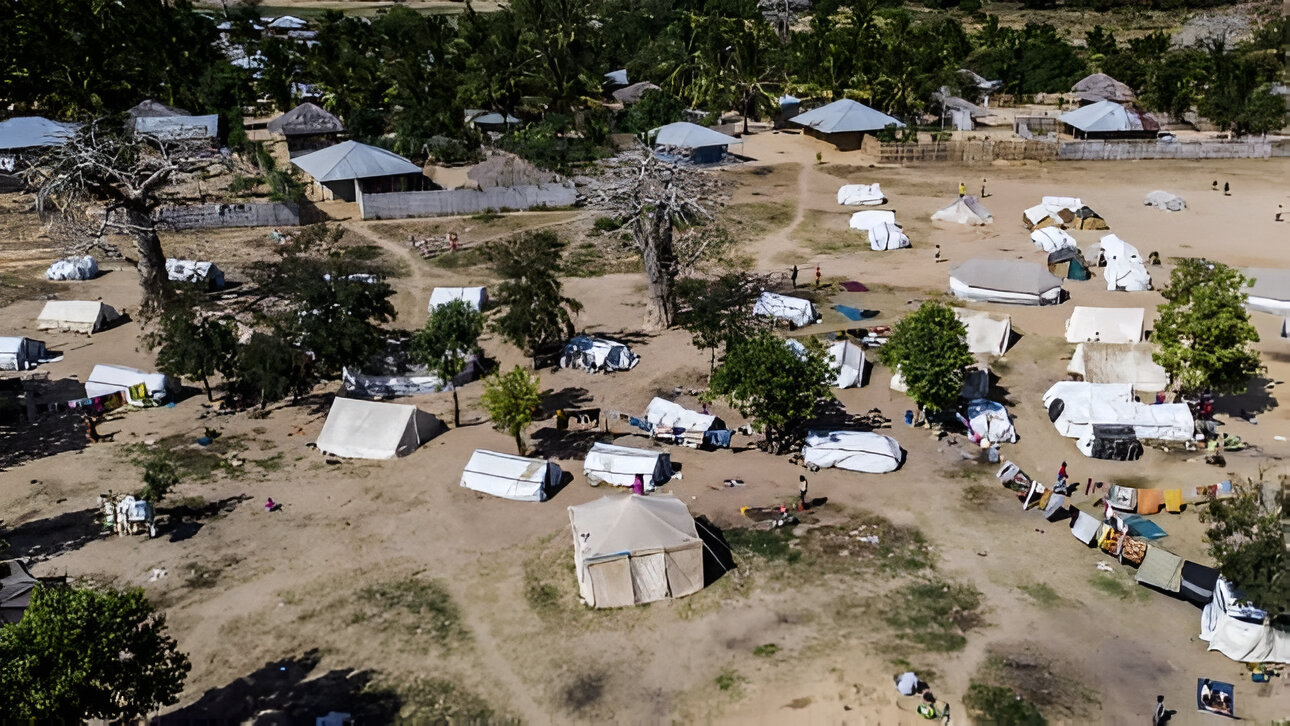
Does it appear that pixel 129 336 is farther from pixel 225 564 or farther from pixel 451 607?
pixel 451 607

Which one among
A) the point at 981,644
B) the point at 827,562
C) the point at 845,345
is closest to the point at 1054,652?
the point at 981,644

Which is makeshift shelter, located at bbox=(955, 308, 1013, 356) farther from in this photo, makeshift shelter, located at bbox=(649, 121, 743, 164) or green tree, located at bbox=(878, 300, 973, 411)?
makeshift shelter, located at bbox=(649, 121, 743, 164)

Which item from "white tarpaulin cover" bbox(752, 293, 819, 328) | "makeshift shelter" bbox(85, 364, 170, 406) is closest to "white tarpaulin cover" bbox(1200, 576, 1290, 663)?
"white tarpaulin cover" bbox(752, 293, 819, 328)

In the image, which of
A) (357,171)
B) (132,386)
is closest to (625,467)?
(132,386)

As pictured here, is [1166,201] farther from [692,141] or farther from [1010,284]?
[692,141]

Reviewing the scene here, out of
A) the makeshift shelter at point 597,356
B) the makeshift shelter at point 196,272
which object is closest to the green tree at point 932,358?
the makeshift shelter at point 597,356
